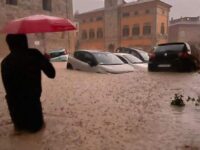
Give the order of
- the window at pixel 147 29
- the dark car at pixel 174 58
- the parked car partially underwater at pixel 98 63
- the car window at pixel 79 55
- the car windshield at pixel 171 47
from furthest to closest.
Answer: the window at pixel 147 29
the car window at pixel 79 55
the parked car partially underwater at pixel 98 63
the car windshield at pixel 171 47
the dark car at pixel 174 58

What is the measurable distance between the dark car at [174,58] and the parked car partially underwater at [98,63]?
161cm

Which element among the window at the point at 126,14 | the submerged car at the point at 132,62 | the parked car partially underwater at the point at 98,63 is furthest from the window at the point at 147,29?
the parked car partially underwater at the point at 98,63

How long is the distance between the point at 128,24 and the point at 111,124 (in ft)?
182

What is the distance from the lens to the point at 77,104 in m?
7.77

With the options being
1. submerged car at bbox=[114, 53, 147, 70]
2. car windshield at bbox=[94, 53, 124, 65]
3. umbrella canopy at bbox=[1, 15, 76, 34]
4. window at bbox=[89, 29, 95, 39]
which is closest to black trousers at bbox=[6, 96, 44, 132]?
umbrella canopy at bbox=[1, 15, 76, 34]

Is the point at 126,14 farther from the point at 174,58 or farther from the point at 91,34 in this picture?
the point at 174,58

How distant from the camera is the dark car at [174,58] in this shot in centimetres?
1537

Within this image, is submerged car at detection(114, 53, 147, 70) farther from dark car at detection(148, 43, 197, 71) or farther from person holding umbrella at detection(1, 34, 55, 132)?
person holding umbrella at detection(1, 34, 55, 132)

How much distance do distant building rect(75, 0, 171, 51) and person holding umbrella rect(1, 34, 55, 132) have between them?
51835 mm

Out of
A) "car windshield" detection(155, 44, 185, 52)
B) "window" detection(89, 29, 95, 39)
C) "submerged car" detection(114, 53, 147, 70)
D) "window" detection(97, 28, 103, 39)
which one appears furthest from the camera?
"window" detection(89, 29, 95, 39)

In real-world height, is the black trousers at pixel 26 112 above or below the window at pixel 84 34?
below

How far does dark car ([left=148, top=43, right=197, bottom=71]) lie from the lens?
1537cm

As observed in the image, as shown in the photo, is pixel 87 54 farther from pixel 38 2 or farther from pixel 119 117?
pixel 38 2

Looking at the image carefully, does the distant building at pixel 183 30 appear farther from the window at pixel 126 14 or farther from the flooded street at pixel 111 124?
the flooded street at pixel 111 124
